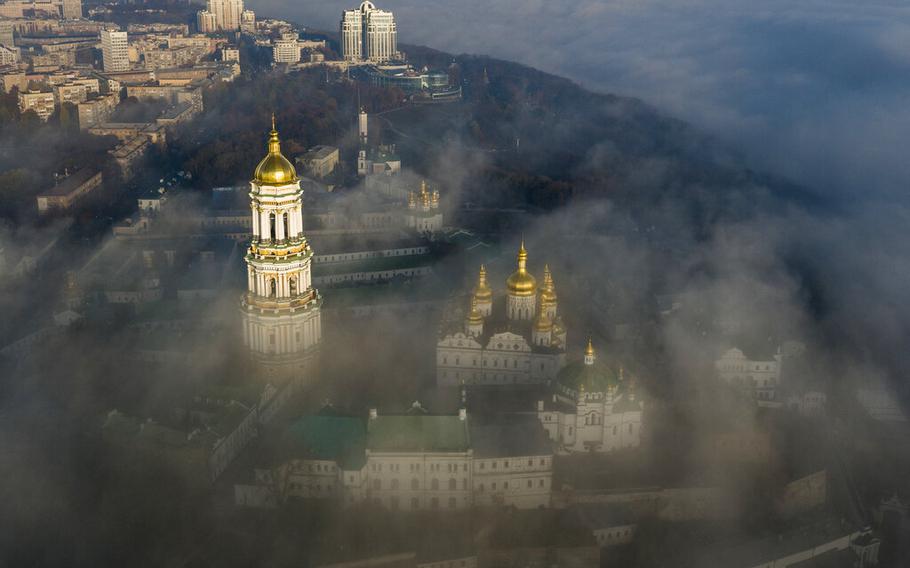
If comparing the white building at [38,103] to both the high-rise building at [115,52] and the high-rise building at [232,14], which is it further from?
the high-rise building at [232,14]

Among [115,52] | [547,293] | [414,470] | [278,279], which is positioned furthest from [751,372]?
[115,52]

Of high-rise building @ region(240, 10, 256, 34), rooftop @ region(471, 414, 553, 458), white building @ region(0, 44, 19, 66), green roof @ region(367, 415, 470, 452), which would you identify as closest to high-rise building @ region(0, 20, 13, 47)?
white building @ region(0, 44, 19, 66)

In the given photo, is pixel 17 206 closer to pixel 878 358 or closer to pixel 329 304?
pixel 329 304

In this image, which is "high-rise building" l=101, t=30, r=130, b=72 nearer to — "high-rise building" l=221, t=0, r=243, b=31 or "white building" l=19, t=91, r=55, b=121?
"white building" l=19, t=91, r=55, b=121

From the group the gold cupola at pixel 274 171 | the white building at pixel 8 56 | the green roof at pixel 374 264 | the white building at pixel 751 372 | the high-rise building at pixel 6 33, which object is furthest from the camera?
the high-rise building at pixel 6 33

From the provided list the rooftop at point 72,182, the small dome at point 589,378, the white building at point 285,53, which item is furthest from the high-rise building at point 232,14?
the small dome at point 589,378

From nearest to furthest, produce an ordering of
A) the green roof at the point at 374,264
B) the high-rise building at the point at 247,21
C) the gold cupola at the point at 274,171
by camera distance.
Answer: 1. the gold cupola at the point at 274,171
2. the green roof at the point at 374,264
3. the high-rise building at the point at 247,21
